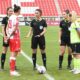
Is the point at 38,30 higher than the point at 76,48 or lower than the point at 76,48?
higher

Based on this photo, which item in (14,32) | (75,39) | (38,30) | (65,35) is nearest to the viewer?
(14,32)

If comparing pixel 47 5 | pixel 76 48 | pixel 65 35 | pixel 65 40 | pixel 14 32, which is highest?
pixel 47 5

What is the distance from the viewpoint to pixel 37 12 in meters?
10.9

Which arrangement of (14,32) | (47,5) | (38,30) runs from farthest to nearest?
1. (47,5)
2. (38,30)
3. (14,32)

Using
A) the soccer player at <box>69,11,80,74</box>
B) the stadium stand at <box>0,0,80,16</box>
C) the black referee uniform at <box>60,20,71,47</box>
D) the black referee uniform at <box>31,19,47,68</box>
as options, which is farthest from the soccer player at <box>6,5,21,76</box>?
the stadium stand at <box>0,0,80,16</box>

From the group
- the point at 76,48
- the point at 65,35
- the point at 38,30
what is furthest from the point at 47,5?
the point at 76,48

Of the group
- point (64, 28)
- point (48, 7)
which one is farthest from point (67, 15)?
point (48, 7)

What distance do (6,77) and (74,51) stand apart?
2162 millimetres

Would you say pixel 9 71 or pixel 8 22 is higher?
pixel 8 22

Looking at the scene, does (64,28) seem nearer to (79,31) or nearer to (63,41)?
(63,41)

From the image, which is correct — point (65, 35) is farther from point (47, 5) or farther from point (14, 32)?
point (47, 5)

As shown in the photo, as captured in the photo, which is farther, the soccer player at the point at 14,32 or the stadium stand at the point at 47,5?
the stadium stand at the point at 47,5

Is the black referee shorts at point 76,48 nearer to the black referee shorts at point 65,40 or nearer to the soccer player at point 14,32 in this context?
the black referee shorts at point 65,40

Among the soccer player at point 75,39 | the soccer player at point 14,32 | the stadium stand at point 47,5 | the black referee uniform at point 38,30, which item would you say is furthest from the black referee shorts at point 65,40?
the stadium stand at point 47,5
